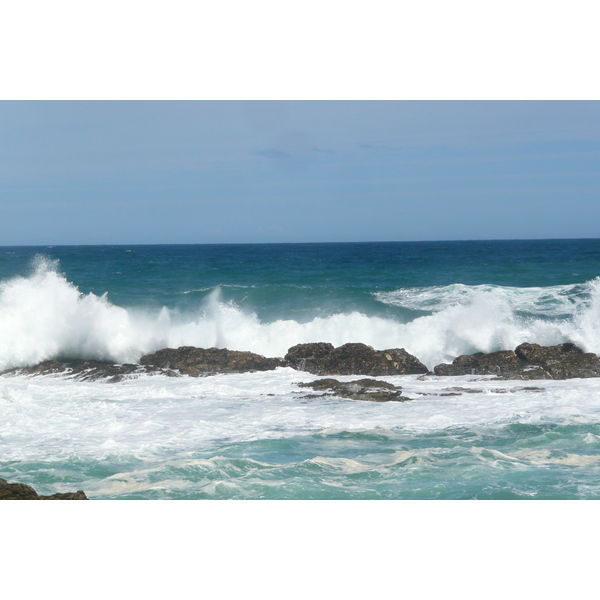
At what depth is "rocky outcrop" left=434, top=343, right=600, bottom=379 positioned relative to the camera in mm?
9258

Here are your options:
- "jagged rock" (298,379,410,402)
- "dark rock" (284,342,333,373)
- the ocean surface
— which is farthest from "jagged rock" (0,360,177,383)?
"jagged rock" (298,379,410,402)

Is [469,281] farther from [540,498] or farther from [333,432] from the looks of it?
[540,498]

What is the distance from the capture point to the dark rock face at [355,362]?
390 inches

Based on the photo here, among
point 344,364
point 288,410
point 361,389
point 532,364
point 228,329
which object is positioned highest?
point 228,329

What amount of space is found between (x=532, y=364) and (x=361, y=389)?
3.01 m

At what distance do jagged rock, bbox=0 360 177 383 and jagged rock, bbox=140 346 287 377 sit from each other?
34cm

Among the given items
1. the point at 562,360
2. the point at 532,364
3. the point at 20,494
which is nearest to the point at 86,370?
the point at 20,494

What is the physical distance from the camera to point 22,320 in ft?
38.2

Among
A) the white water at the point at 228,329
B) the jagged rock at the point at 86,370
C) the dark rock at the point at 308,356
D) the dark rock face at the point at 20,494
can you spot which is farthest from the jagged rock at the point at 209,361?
the dark rock face at the point at 20,494

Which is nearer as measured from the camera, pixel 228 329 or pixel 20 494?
pixel 20 494

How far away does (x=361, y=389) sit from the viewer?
844cm

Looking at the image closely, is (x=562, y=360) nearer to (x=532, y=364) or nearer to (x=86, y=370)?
(x=532, y=364)

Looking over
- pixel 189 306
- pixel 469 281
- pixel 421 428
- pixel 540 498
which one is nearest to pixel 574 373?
pixel 421 428

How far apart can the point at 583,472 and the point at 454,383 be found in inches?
161
